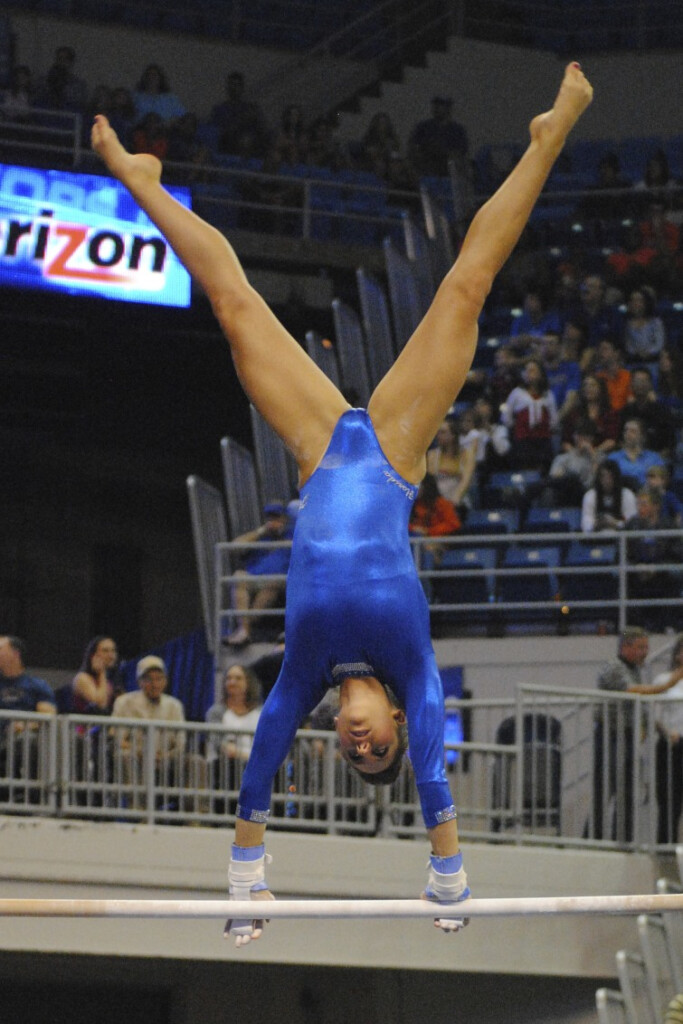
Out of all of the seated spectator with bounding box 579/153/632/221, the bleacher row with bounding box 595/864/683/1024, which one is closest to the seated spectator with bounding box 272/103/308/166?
the seated spectator with bounding box 579/153/632/221

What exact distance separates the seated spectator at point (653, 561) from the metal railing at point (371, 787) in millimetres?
1309

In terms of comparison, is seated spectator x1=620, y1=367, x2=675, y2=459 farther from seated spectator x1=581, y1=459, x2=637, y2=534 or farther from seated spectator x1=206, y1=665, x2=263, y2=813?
seated spectator x1=206, y1=665, x2=263, y2=813

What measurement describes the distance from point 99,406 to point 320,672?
968cm

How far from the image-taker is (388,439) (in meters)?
6.05

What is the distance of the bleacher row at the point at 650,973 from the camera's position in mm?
9328

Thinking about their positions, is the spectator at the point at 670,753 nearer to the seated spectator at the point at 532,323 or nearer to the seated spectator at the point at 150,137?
the seated spectator at the point at 532,323

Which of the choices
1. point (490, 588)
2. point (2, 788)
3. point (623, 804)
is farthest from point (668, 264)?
point (2, 788)

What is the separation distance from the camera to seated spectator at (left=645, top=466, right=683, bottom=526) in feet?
37.9

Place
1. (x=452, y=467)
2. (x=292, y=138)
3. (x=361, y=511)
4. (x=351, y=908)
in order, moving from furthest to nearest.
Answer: (x=292, y=138), (x=452, y=467), (x=361, y=511), (x=351, y=908)

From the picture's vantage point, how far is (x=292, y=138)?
16219 millimetres

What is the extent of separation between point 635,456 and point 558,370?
1445mm

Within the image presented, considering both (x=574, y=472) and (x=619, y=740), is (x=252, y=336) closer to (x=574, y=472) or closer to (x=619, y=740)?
(x=619, y=740)

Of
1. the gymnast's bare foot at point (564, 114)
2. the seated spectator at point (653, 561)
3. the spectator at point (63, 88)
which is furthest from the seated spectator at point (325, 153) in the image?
the gymnast's bare foot at point (564, 114)

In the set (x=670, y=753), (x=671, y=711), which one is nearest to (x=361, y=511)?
(x=670, y=753)
